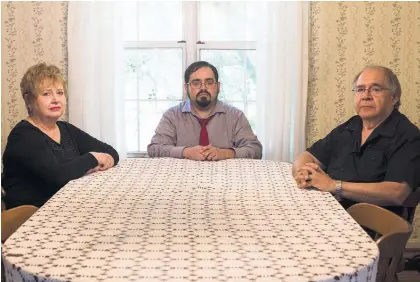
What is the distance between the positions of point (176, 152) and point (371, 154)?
1.03 metres

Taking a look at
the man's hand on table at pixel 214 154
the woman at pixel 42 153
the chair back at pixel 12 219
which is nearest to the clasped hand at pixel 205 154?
the man's hand on table at pixel 214 154

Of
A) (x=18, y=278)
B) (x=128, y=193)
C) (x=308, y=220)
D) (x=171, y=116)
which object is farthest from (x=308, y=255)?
(x=171, y=116)

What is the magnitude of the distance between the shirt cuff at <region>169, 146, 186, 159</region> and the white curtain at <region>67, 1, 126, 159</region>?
56 cm

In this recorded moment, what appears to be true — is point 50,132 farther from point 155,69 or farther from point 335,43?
point 335,43

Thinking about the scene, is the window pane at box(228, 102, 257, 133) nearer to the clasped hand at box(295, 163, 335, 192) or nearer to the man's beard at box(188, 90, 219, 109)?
the man's beard at box(188, 90, 219, 109)

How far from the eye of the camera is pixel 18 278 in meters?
1.35

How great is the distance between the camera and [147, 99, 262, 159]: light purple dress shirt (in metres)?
3.29

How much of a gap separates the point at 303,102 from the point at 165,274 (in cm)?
240

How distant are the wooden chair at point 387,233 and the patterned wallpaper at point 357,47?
1689mm

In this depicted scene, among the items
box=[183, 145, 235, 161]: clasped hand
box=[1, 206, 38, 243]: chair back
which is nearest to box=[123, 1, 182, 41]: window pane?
box=[183, 145, 235, 161]: clasped hand

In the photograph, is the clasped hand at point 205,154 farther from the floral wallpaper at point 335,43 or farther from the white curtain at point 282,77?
the floral wallpaper at point 335,43

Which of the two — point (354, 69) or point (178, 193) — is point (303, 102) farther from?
point (178, 193)

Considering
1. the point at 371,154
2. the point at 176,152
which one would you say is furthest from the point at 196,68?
the point at 371,154

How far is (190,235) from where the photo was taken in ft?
5.19
